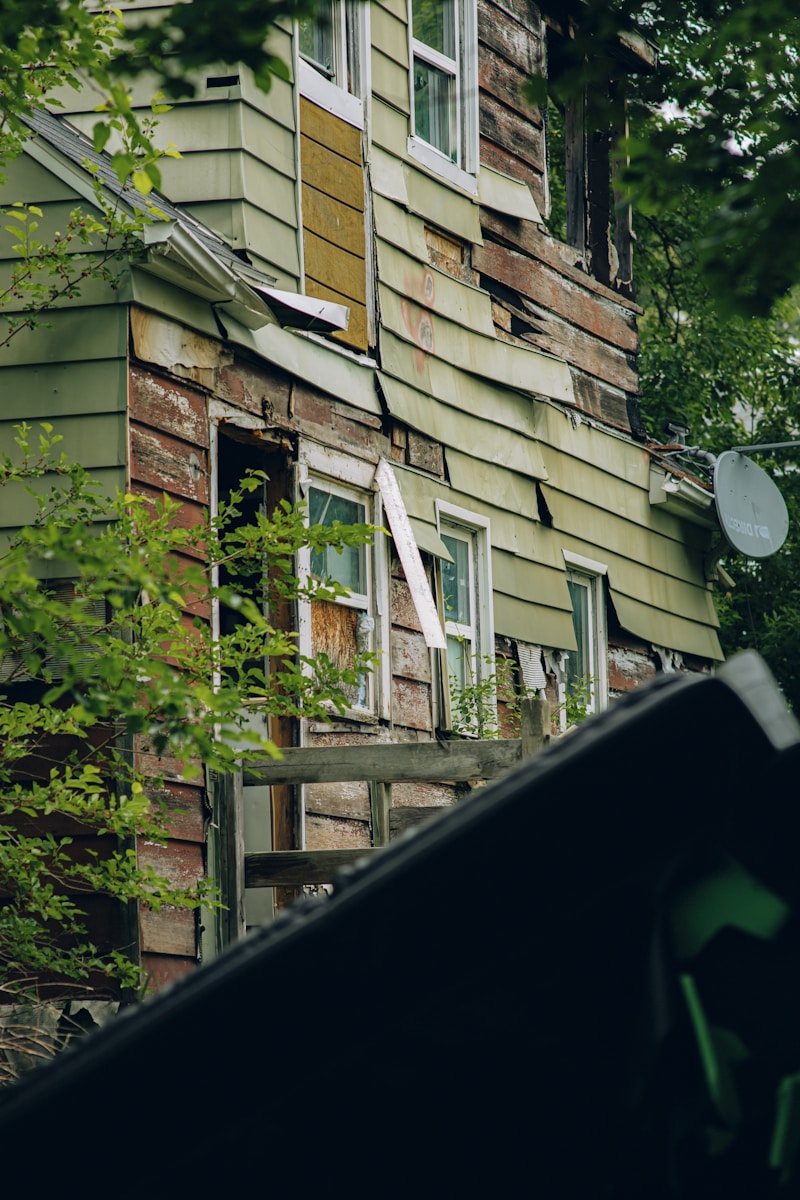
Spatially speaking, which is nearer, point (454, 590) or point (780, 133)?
point (780, 133)

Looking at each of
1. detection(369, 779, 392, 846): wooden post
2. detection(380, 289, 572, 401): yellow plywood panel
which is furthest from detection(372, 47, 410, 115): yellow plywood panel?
detection(369, 779, 392, 846): wooden post

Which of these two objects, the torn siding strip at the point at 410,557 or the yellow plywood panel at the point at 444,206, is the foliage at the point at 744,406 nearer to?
the yellow plywood panel at the point at 444,206

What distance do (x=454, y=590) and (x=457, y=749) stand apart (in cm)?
324

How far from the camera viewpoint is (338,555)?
8820mm

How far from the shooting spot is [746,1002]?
4.64ft

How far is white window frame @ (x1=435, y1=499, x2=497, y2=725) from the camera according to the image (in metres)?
10.3

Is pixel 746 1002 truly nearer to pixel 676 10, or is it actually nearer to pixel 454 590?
pixel 676 10

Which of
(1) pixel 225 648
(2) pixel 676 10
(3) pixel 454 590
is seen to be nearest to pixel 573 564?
(3) pixel 454 590

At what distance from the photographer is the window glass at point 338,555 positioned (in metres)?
8.81

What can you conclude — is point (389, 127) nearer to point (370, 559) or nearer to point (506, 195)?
point (506, 195)

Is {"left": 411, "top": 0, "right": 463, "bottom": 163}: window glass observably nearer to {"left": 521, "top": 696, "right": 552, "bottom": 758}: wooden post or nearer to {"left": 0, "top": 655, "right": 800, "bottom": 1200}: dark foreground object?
{"left": 521, "top": 696, "right": 552, "bottom": 758}: wooden post

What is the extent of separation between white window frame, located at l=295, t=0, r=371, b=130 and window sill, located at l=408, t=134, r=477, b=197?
0.61 m

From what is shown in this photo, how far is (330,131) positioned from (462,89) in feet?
6.57

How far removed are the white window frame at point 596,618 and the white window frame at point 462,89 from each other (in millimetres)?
2919
